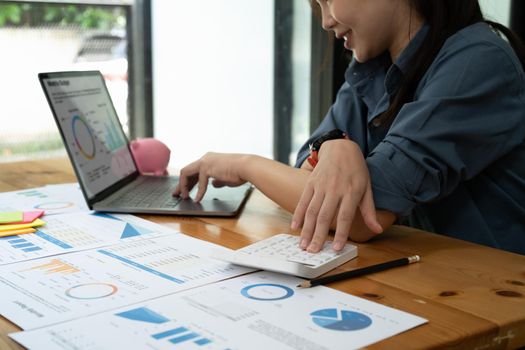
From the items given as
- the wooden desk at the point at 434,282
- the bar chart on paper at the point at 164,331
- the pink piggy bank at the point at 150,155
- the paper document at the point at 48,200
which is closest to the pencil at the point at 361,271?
the wooden desk at the point at 434,282

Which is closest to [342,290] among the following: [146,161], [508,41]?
[508,41]

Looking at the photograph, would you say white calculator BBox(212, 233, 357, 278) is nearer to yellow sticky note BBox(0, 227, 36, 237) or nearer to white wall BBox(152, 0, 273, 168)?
yellow sticky note BBox(0, 227, 36, 237)

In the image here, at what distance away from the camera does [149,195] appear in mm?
1299

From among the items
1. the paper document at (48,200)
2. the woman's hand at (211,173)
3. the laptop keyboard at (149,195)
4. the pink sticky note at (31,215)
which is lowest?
the paper document at (48,200)

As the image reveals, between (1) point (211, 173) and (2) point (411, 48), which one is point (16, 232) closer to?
(1) point (211, 173)

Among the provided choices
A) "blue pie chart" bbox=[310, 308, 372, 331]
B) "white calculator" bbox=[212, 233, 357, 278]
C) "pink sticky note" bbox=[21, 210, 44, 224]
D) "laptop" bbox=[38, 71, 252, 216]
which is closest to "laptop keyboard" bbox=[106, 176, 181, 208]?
"laptop" bbox=[38, 71, 252, 216]

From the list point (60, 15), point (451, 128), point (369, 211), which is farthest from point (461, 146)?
point (60, 15)

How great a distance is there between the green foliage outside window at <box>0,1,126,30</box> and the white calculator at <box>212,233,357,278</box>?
1.93 meters

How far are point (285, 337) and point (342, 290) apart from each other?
16 centimetres

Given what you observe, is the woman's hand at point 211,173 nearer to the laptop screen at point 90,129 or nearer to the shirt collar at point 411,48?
the laptop screen at point 90,129

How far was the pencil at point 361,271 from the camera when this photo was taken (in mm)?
804

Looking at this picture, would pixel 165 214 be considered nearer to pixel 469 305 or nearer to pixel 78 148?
pixel 78 148

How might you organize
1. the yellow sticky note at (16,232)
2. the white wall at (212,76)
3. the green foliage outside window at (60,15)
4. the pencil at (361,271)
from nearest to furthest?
the pencil at (361,271), the yellow sticky note at (16,232), the green foliage outside window at (60,15), the white wall at (212,76)

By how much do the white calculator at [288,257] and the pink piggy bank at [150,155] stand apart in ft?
2.09
